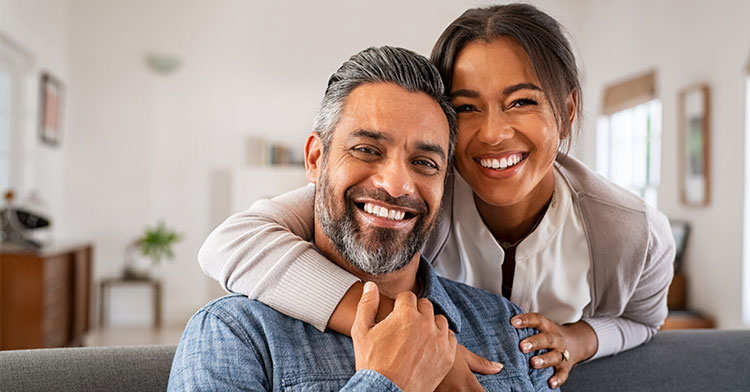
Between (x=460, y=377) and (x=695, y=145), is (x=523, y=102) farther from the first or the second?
(x=695, y=145)

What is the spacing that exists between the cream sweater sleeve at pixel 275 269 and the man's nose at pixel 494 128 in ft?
1.35

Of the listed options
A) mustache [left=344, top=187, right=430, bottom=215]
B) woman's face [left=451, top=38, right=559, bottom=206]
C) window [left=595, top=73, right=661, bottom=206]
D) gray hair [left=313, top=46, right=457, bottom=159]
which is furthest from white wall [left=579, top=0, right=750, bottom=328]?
mustache [left=344, top=187, right=430, bottom=215]

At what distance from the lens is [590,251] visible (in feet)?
5.74

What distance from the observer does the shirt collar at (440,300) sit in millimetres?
1525

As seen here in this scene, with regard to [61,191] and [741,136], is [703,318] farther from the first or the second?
[61,191]

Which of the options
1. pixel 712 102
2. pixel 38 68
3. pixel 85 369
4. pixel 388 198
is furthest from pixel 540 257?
pixel 38 68

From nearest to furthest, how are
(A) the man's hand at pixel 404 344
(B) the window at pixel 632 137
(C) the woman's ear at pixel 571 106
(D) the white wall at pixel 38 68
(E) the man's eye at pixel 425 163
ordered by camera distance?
(A) the man's hand at pixel 404 344 → (E) the man's eye at pixel 425 163 → (C) the woman's ear at pixel 571 106 → (D) the white wall at pixel 38 68 → (B) the window at pixel 632 137

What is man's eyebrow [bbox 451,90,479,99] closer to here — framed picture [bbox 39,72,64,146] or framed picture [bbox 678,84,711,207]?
framed picture [bbox 678,84,711,207]

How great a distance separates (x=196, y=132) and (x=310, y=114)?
1186mm

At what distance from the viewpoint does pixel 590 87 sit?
23.5 ft

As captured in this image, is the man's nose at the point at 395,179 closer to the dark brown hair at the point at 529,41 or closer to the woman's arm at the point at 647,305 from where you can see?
the dark brown hair at the point at 529,41

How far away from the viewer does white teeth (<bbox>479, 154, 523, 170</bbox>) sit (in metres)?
1.54

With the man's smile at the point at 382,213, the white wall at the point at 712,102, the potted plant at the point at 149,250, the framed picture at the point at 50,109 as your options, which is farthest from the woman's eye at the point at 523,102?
the potted plant at the point at 149,250

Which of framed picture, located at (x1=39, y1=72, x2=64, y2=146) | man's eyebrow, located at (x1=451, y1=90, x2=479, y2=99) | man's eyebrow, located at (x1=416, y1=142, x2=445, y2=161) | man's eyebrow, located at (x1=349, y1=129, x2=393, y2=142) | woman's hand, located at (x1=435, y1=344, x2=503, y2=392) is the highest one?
framed picture, located at (x1=39, y1=72, x2=64, y2=146)
